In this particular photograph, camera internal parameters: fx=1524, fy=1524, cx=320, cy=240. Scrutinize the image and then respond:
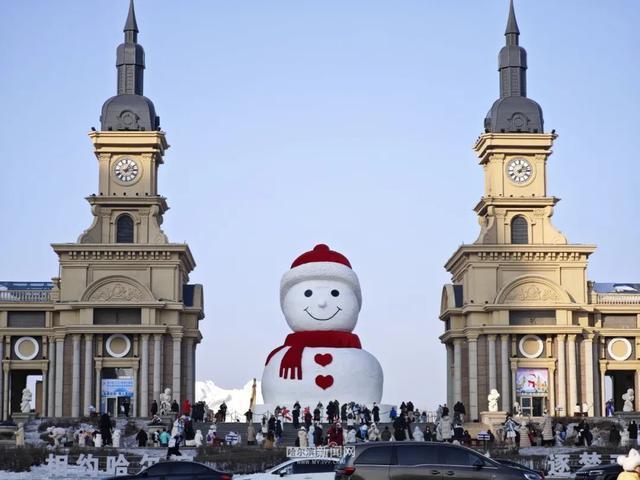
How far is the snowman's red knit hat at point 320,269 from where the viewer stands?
71.6m

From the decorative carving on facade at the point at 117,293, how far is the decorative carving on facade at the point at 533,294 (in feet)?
60.5

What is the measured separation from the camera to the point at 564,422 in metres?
65.2

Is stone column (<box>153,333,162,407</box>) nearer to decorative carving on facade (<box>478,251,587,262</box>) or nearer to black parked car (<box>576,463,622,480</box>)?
decorative carving on facade (<box>478,251,587,262</box>)

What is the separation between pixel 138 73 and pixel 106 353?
48.3 feet

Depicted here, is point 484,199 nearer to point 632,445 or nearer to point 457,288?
point 457,288

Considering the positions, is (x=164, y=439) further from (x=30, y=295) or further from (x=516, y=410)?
(x=30, y=295)

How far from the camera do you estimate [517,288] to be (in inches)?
3007

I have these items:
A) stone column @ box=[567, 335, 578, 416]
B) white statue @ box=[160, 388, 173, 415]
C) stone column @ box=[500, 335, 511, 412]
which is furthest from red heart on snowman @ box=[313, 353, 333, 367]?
stone column @ box=[567, 335, 578, 416]

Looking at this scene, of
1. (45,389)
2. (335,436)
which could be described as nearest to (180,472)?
(335,436)

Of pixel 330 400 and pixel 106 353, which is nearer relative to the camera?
pixel 330 400

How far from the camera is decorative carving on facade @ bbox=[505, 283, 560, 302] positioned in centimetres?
7612

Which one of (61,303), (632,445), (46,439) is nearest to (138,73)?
(61,303)

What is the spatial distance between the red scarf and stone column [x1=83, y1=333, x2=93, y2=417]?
8905 millimetres

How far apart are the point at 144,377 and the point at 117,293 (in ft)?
14.6
